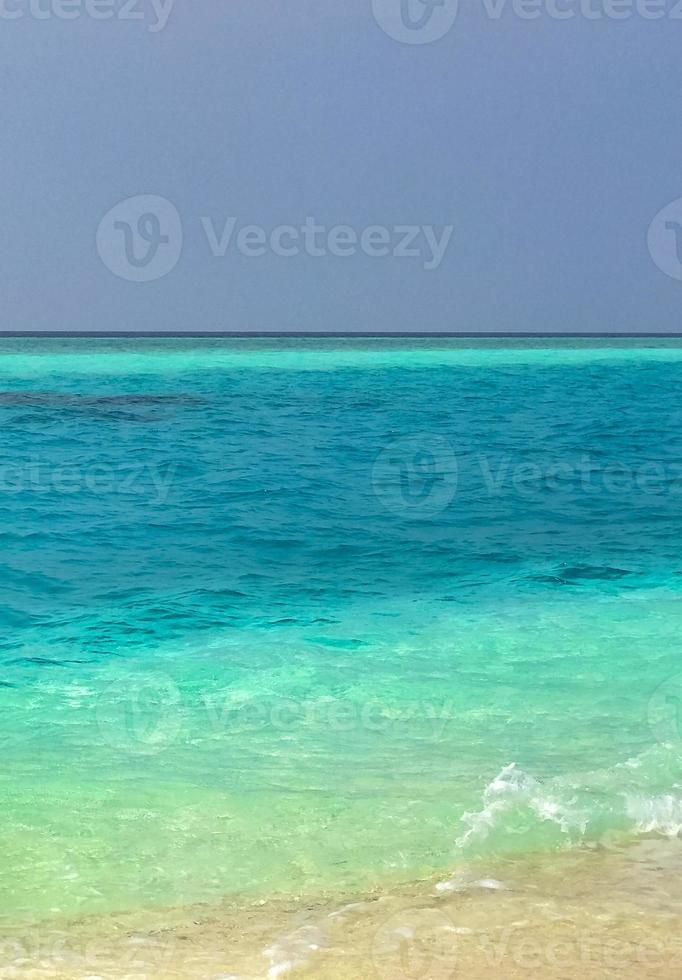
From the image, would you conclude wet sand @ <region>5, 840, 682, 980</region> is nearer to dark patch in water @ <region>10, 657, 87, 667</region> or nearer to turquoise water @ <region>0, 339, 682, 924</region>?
turquoise water @ <region>0, 339, 682, 924</region>

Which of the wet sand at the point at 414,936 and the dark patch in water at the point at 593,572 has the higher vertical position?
the wet sand at the point at 414,936

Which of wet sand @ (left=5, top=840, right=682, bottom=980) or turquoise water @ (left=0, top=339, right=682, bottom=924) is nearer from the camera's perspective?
wet sand @ (left=5, top=840, right=682, bottom=980)

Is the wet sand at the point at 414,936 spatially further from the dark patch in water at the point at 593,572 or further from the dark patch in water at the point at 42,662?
the dark patch in water at the point at 593,572

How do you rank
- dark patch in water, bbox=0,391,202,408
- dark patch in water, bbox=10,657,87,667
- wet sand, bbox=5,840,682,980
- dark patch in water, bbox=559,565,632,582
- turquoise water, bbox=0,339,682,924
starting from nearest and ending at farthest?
1. wet sand, bbox=5,840,682,980
2. turquoise water, bbox=0,339,682,924
3. dark patch in water, bbox=10,657,87,667
4. dark patch in water, bbox=559,565,632,582
5. dark patch in water, bbox=0,391,202,408

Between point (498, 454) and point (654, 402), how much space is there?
988cm

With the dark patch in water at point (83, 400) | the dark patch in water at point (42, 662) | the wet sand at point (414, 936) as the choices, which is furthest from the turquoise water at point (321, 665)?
the dark patch in water at point (83, 400)

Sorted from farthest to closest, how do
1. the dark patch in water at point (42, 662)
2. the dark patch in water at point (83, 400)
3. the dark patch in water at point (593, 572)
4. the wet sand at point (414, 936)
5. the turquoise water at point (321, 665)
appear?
1. the dark patch in water at point (83, 400)
2. the dark patch in water at point (593, 572)
3. the dark patch in water at point (42, 662)
4. the turquoise water at point (321, 665)
5. the wet sand at point (414, 936)

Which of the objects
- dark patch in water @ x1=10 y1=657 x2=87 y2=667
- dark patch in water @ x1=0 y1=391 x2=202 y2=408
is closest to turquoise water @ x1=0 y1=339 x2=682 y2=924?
dark patch in water @ x1=10 y1=657 x2=87 y2=667

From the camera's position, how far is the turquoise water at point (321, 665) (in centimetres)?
397

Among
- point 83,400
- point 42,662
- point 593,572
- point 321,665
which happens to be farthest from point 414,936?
point 83,400

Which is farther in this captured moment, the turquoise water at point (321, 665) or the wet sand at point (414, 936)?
the turquoise water at point (321, 665)

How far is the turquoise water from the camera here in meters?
3.97

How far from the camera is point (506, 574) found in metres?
8.62

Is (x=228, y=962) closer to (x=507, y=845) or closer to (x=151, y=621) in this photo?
(x=507, y=845)
